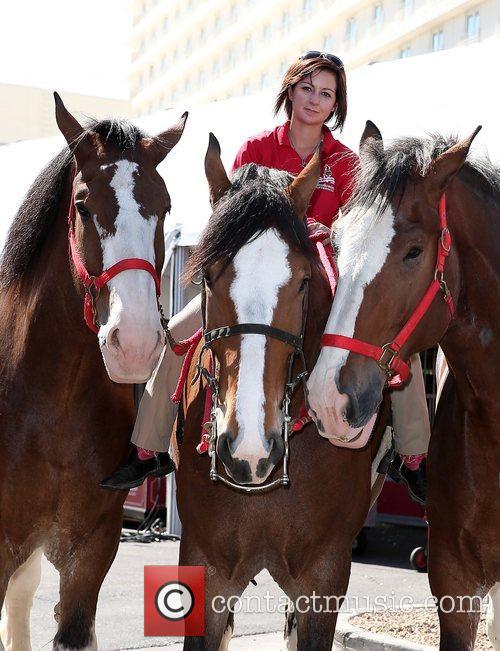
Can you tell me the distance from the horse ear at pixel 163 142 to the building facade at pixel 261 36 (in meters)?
48.5

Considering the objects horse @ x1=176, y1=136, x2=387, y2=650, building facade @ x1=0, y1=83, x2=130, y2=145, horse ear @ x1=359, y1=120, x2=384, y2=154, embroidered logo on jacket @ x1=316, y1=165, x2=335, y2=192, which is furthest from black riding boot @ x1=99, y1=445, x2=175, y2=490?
building facade @ x1=0, y1=83, x2=130, y2=145

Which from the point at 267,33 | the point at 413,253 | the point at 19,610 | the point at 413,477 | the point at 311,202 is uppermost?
the point at 267,33

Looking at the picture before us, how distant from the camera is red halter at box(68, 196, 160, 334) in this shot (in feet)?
12.1

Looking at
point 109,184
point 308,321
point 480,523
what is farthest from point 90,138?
point 480,523

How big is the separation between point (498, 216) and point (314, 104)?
3.87 ft

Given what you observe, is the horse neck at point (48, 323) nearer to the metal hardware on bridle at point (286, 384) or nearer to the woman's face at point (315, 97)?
the metal hardware on bridle at point (286, 384)

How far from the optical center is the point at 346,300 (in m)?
3.36

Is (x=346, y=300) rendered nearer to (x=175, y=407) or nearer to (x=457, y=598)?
(x=175, y=407)

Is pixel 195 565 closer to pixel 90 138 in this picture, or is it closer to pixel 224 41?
pixel 90 138

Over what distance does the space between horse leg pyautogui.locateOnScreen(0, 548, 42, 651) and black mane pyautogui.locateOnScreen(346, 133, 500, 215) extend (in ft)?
8.78

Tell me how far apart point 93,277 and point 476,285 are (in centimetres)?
154

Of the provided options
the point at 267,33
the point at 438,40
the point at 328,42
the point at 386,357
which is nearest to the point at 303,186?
the point at 386,357

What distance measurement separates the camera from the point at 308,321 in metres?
3.69

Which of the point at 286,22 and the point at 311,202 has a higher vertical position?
the point at 286,22
